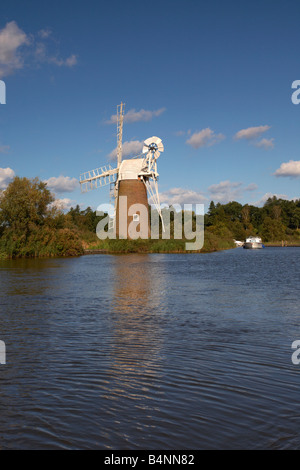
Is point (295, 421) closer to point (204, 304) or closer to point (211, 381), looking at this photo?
point (211, 381)

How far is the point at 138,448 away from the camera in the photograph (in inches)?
156

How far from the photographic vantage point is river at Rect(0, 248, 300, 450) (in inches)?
166

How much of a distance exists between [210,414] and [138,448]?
1.05 m

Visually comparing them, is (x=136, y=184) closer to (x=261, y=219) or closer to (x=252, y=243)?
(x=252, y=243)

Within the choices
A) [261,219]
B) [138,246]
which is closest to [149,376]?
[138,246]

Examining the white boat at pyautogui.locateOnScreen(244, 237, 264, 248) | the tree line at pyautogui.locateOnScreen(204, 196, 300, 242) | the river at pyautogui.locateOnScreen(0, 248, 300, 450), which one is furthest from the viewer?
the tree line at pyautogui.locateOnScreen(204, 196, 300, 242)

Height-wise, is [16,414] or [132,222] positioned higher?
[132,222]

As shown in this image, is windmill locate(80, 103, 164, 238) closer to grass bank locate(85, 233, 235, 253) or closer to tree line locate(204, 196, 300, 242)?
grass bank locate(85, 233, 235, 253)

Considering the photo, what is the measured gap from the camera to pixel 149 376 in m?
6.00

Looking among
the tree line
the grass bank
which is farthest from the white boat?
the grass bank

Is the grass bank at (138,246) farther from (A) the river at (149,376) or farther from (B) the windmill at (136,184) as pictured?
(A) the river at (149,376)

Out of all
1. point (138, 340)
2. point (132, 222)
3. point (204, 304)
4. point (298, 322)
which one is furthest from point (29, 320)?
point (132, 222)

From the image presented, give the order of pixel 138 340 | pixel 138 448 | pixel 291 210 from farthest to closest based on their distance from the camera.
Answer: pixel 291 210 < pixel 138 340 < pixel 138 448

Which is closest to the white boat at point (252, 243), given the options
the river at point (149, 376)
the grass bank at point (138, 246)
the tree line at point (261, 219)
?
the tree line at point (261, 219)
